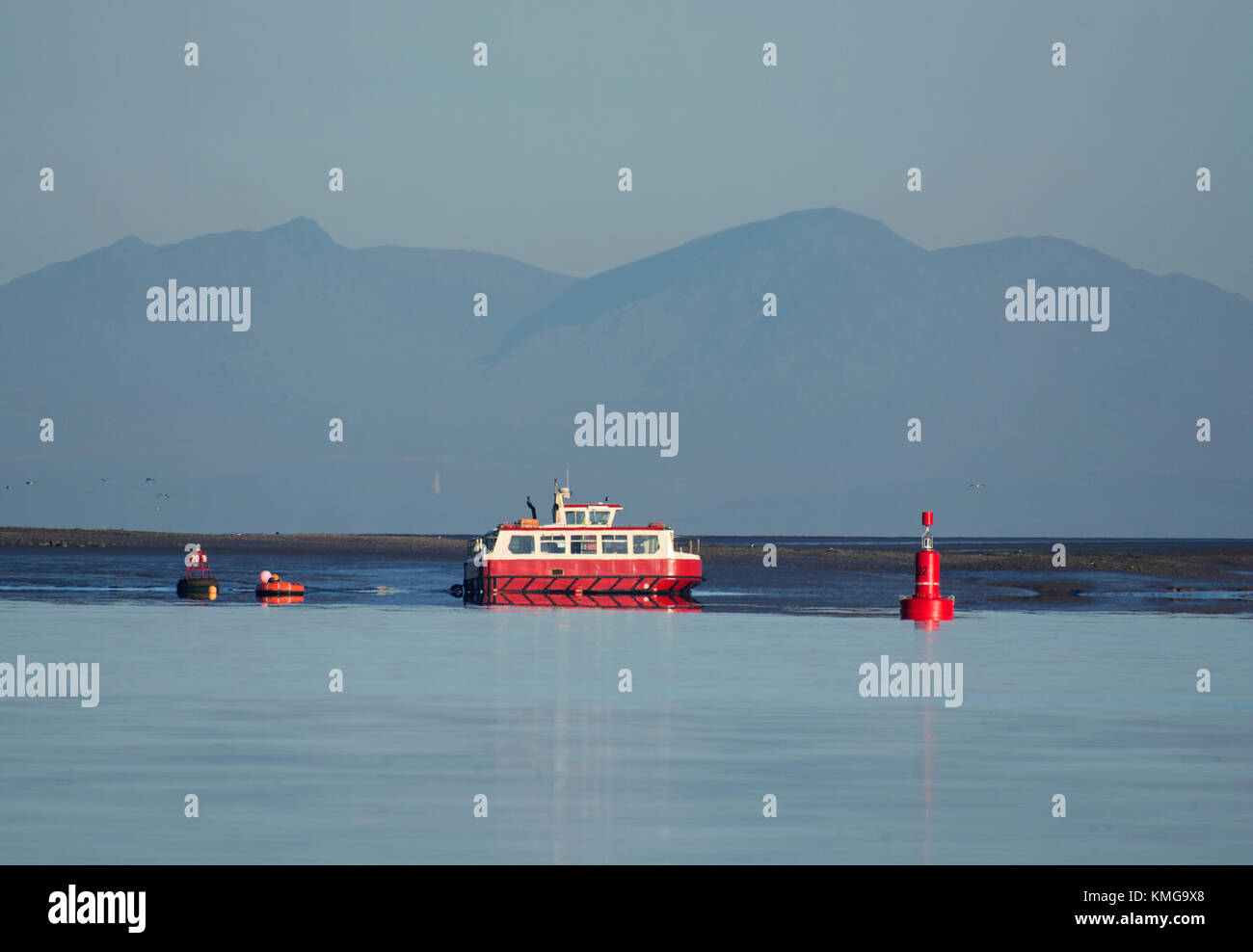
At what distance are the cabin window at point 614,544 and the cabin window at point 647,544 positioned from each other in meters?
0.63

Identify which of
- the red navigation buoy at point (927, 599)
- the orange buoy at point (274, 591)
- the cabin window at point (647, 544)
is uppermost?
the cabin window at point (647, 544)

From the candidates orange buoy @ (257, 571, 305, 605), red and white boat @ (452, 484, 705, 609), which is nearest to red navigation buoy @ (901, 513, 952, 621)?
red and white boat @ (452, 484, 705, 609)

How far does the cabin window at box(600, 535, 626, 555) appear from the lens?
90.5m

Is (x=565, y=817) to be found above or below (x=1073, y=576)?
below

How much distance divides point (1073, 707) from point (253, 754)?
14.0m

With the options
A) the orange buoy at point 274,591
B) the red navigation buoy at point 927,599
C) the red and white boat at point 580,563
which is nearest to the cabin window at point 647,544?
the red and white boat at point 580,563

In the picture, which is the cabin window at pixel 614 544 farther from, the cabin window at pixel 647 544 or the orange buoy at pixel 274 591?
the orange buoy at pixel 274 591

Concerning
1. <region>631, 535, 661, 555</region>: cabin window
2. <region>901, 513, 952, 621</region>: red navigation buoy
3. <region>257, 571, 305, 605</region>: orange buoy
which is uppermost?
<region>631, 535, 661, 555</region>: cabin window

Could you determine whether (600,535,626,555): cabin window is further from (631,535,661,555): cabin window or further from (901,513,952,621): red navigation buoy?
(901,513,952,621): red navigation buoy

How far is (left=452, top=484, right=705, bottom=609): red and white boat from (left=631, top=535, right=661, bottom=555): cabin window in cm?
5

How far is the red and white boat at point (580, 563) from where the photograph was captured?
86312mm
